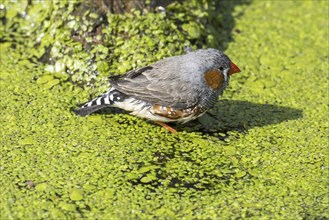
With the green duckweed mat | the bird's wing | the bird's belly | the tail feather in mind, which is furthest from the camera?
the tail feather

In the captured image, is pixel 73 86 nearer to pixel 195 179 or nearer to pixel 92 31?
pixel 92 31

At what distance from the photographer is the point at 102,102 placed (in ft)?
20.8

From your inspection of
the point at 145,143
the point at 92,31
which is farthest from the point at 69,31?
the point at 145,143

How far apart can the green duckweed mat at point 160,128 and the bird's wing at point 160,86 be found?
1.23ft

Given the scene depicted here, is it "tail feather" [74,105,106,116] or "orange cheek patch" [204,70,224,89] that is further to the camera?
"tail feather" [74,105,106,116]

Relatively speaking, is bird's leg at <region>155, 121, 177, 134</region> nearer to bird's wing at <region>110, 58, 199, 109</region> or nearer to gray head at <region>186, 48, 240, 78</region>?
bird's wing at <region>110, 58, 199, 109</region>

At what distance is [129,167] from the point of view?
19.2 ft

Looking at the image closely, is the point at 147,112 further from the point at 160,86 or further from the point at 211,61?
the point at 211,61

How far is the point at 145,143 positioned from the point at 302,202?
1484mm

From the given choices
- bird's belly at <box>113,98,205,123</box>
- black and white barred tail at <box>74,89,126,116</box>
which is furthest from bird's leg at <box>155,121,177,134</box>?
black and white barred tail at <box>74,89,126,116</box>

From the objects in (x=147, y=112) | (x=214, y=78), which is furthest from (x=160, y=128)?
(x=214, y=78)

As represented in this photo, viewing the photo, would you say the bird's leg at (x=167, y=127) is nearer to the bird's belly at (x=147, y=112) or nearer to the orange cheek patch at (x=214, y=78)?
the bird's belly at (x=147, y=112)

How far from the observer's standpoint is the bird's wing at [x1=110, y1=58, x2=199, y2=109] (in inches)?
243

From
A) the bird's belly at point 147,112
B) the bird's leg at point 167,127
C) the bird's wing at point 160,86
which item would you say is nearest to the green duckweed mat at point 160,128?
the bird's leg at point 167,127
